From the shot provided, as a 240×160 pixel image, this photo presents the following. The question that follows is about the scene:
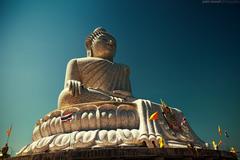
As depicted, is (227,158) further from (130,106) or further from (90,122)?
(90,122)

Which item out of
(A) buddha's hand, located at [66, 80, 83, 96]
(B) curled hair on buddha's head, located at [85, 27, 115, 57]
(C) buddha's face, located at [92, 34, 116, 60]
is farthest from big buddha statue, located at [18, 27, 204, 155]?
(B) curled hair on buddha's head, located at [85, 27, 115, 57]

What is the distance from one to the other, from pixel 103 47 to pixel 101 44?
0.63 ft

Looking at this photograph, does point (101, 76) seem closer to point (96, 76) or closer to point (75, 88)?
point (96, 76)

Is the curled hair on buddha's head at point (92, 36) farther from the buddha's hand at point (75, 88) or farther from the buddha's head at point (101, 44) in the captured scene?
the buddha's hand at point (75, 88)

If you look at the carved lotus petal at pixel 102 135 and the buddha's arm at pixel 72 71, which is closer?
the carved lotus petal at pixel 102 135

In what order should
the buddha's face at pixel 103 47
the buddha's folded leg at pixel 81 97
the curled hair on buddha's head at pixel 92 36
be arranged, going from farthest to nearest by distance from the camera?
the curled hair on buddha's head at pixel 92 36
the buddha's face at pixel 103 47
the buddha's folded leg at pixel 81 97

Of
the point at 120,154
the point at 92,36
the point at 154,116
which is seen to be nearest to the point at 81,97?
the point at 154,116

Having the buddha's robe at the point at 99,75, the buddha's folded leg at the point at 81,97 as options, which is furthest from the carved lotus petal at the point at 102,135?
the buddha's robe at the point at 99,75

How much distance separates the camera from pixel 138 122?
7.92 metres

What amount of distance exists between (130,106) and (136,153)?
2.92 meters

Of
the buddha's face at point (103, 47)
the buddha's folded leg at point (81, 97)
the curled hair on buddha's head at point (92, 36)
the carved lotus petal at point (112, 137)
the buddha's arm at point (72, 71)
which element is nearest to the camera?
the carved lotus petal at point (112, 137)

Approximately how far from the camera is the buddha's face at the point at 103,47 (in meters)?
12.2

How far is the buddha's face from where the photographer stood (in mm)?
12195

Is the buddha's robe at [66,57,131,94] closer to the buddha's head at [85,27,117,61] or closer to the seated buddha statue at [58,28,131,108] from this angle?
the seated buddha statue at [58,28,131,108]
